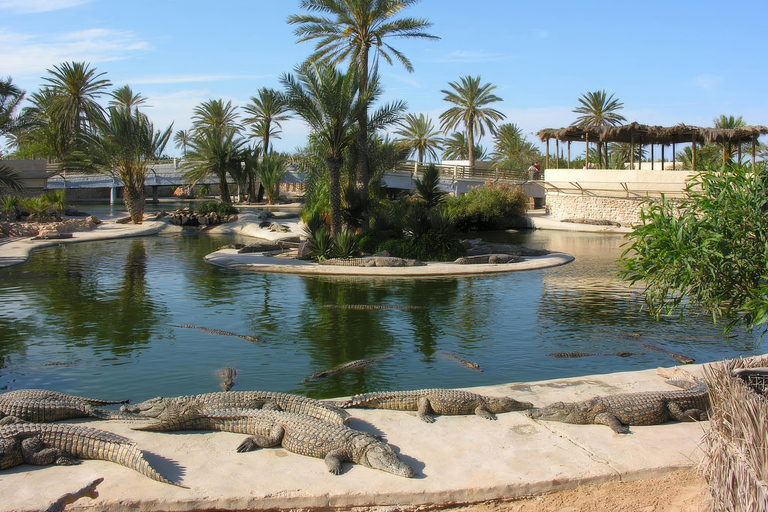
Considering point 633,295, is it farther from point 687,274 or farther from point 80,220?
point 80,220

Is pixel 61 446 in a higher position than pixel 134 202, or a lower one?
lower

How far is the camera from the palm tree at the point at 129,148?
106ft

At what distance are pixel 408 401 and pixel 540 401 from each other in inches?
69.0

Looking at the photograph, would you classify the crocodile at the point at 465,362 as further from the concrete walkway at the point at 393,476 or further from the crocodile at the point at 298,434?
the crocodile at the point at 298,434

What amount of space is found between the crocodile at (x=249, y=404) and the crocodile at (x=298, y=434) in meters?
0.28

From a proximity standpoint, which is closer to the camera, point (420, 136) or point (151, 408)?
point (151, 408)

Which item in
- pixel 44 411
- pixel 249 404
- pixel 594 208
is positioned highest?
pixel 594 208

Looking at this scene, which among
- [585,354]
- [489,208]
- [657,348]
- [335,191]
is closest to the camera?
[585,354]

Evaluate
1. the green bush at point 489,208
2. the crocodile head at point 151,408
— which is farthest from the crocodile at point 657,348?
the green bush at point 489,208

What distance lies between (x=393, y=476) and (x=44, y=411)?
13.8ft

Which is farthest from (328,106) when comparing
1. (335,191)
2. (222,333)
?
(222,333)

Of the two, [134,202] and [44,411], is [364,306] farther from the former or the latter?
[134,202]

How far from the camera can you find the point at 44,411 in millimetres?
7219

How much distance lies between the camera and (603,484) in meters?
5.97
